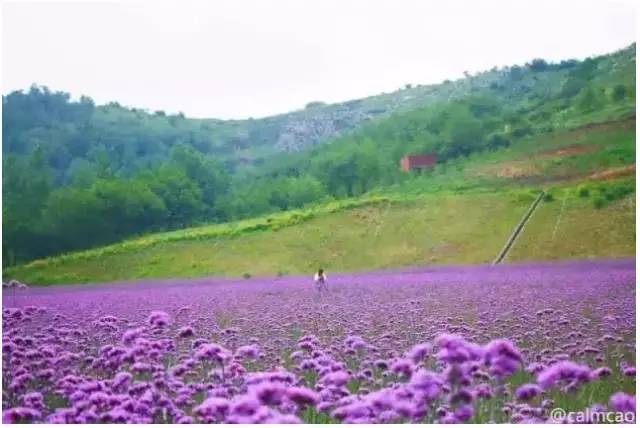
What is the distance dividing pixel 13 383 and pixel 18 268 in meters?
1.88

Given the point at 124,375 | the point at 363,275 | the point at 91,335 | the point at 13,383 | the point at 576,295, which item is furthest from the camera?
the point at 363,275

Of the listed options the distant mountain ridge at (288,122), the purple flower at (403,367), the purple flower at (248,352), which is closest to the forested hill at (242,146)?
the distant mountain ridge at (288,122)

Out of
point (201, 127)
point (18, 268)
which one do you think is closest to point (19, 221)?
point (18, 268)

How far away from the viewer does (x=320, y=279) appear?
6.69m

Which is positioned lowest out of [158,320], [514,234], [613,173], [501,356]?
[501,356]

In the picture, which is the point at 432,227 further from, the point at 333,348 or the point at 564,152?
the point at 333,348

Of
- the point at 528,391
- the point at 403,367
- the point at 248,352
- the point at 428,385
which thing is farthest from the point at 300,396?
the point at 248,352

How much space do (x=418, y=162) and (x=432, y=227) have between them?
0.68 m

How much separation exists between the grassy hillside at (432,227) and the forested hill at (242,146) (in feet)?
0.43

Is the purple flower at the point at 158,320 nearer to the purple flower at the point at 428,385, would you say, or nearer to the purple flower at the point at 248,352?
the purple flower at the point at 248,352

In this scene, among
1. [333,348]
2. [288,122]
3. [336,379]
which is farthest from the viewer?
[288,122]

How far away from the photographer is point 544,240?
265 inches

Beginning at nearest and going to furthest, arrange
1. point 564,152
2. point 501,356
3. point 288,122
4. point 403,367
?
point 501,356, point 403,367, point 564,152, point 288,122

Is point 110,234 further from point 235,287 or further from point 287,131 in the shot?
point 287,131
